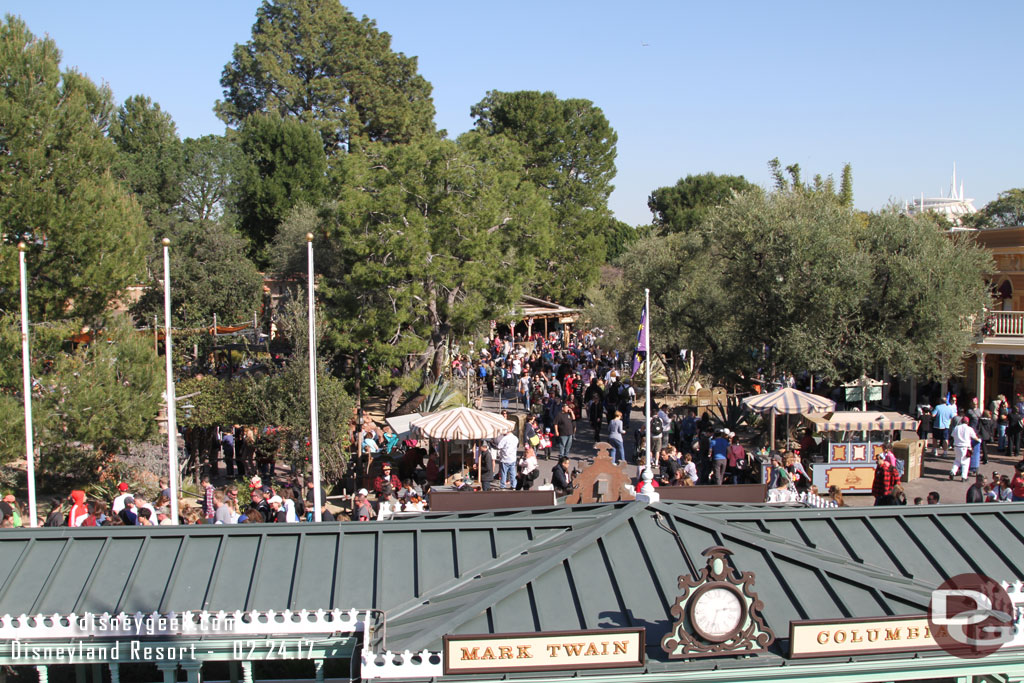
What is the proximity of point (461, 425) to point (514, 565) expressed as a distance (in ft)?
31.6

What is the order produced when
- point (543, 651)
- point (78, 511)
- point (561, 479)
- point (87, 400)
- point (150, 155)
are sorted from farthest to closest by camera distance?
point (150, 155) → point (87, 400) → point (561, 479) → point (78, 511) → point (543, 651)

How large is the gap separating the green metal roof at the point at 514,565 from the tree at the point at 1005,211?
56.0m

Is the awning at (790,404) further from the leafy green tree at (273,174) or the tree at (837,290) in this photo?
the leafy green tree at (273,174)

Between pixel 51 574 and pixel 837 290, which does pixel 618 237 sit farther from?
pixel 51 574

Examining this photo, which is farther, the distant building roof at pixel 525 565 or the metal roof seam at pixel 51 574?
the metal roof seam at pixel 51 574

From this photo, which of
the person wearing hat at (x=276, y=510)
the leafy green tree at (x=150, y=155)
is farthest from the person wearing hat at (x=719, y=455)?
the leafy green tree at (x=150, y=155)

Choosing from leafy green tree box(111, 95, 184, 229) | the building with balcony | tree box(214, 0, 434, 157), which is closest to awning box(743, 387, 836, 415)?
the building with balcony

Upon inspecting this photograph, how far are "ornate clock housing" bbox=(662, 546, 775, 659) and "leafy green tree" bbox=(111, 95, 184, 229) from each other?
131 ft

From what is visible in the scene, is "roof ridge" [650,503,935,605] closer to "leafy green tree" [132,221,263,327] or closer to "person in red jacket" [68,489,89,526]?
"person in red jacket" [68,489,89,526]

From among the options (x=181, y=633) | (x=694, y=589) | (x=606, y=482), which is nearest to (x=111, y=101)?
(x=606, y=482)

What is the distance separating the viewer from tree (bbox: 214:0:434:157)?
59438mm

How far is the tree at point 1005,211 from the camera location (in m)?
56.6

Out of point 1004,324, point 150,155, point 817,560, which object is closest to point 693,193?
point 150,155

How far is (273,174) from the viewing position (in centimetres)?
4972
